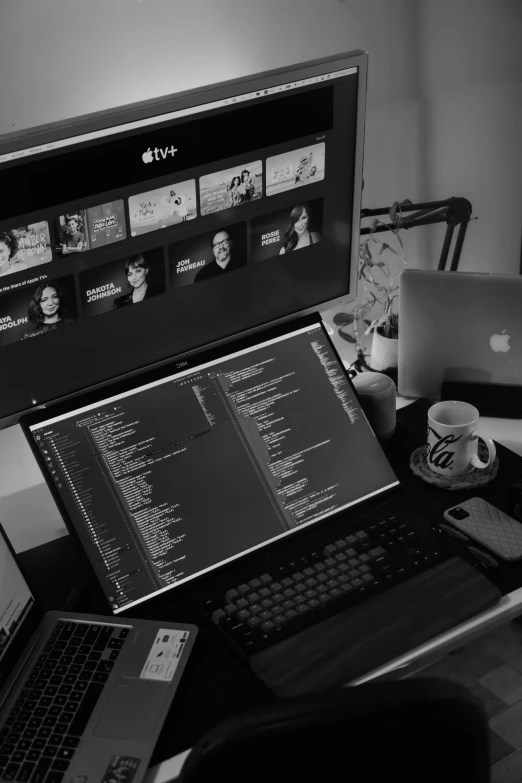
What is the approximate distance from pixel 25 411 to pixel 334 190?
618 millimetres

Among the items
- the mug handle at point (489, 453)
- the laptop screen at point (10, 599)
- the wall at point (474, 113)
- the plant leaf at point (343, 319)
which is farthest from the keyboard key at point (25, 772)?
the wall at point (474, 113)

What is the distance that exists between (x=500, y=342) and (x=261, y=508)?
1.92ft

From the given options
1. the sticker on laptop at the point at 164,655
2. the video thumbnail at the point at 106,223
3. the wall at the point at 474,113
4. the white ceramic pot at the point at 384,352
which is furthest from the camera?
the wall at the point at 474,113

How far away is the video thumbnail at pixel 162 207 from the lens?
1.29m

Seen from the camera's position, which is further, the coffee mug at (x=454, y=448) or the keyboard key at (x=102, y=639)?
the coffee mug at (x=454, y=448)

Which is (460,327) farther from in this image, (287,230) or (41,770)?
(41,770)

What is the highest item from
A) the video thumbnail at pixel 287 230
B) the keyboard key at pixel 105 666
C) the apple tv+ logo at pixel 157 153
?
the apple tv+ logo at pixel 157 153

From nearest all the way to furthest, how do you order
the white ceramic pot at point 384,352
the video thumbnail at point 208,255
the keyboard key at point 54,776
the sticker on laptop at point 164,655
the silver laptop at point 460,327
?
the keyboard key at point 54,776, the sticker on laptop at point 164,655, the video thumbnail at point 208,255, the silver laptop at point 460,327, the white ceramic pot at point 384,352

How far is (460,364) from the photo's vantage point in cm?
170

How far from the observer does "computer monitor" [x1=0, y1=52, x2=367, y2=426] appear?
121cm

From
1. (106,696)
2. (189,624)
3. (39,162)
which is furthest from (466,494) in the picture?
(39,162)

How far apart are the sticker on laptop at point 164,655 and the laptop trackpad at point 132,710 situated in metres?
0.01

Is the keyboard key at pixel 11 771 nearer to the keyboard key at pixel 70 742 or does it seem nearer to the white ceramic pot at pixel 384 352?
the keyboard key at pixel 70 742

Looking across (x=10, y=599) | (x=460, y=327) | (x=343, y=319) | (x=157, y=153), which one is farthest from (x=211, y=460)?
(x=343, y=319)
